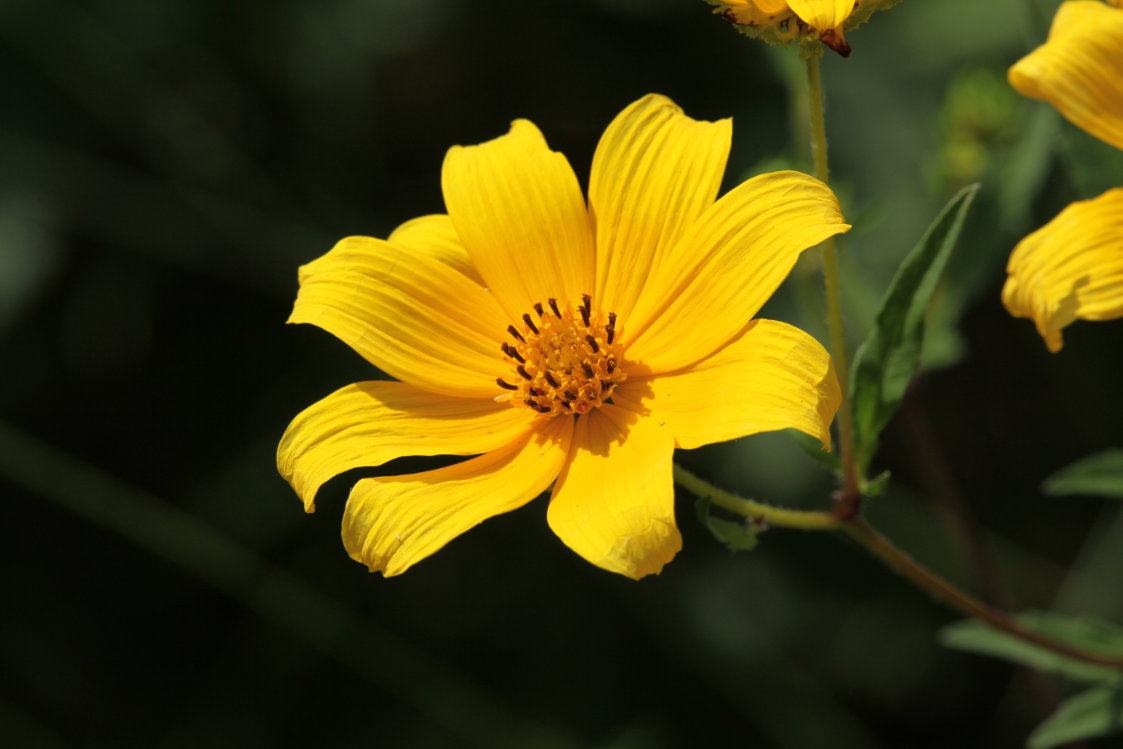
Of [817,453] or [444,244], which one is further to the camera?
[444,244]

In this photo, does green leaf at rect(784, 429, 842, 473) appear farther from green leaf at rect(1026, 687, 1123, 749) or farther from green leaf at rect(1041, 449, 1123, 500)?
green leaf at rect(1026, 687, 1123, 749)

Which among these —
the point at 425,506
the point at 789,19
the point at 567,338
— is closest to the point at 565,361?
the point at 567,338

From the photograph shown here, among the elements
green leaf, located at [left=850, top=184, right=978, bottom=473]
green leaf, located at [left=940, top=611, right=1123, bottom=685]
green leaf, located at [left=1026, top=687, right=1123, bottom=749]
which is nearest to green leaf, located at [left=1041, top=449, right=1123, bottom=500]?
green leaf, located at [left=940, top=611, right=1123, bottom=685]

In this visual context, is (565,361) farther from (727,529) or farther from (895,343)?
(895,343)

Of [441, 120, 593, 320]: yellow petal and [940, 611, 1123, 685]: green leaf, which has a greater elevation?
[441, 120, 593, 320]: yellow petal

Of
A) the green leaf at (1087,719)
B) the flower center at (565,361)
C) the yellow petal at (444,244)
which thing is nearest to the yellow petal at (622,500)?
the flower center at (565,361)
